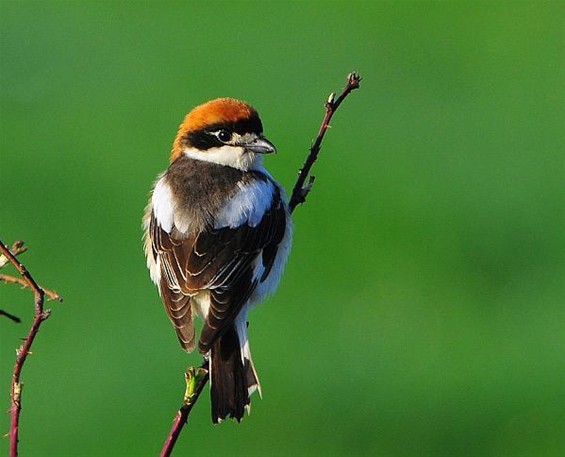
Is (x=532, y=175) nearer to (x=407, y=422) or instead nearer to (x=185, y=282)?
(x=407, y=422)

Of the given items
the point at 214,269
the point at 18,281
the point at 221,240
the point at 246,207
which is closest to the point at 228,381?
the point at 214,269

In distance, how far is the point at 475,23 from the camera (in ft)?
64.0

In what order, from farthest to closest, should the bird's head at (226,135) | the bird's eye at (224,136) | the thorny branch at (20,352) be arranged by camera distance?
the bird's eye at (224,136) → the bird's head at (226,135) → the thorny branch at (20,352)

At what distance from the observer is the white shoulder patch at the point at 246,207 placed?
5.22m

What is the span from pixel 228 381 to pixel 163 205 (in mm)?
882

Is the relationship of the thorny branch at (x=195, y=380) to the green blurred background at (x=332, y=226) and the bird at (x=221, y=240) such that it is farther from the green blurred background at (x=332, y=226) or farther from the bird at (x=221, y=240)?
the green blurred background at (x=332, y=226)

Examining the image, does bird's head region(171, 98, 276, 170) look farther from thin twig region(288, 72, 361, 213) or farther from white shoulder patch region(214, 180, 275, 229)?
thin twig region(288, 72, 361, 213)

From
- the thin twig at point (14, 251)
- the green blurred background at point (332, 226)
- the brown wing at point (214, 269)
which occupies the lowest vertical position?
the green blurred background at point (332, 226)

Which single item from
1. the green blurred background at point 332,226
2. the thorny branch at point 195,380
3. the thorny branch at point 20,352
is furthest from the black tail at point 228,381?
the green blurred background at point 332,226

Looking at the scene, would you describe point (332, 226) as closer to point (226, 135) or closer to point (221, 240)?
point (226, 135)

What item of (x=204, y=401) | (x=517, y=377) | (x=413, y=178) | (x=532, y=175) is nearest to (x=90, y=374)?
(x=204, y=401)

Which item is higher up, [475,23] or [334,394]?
[475,23]

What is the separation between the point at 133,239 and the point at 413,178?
322 cm

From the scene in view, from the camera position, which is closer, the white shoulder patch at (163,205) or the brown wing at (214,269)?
the brown wing at (214,269)
